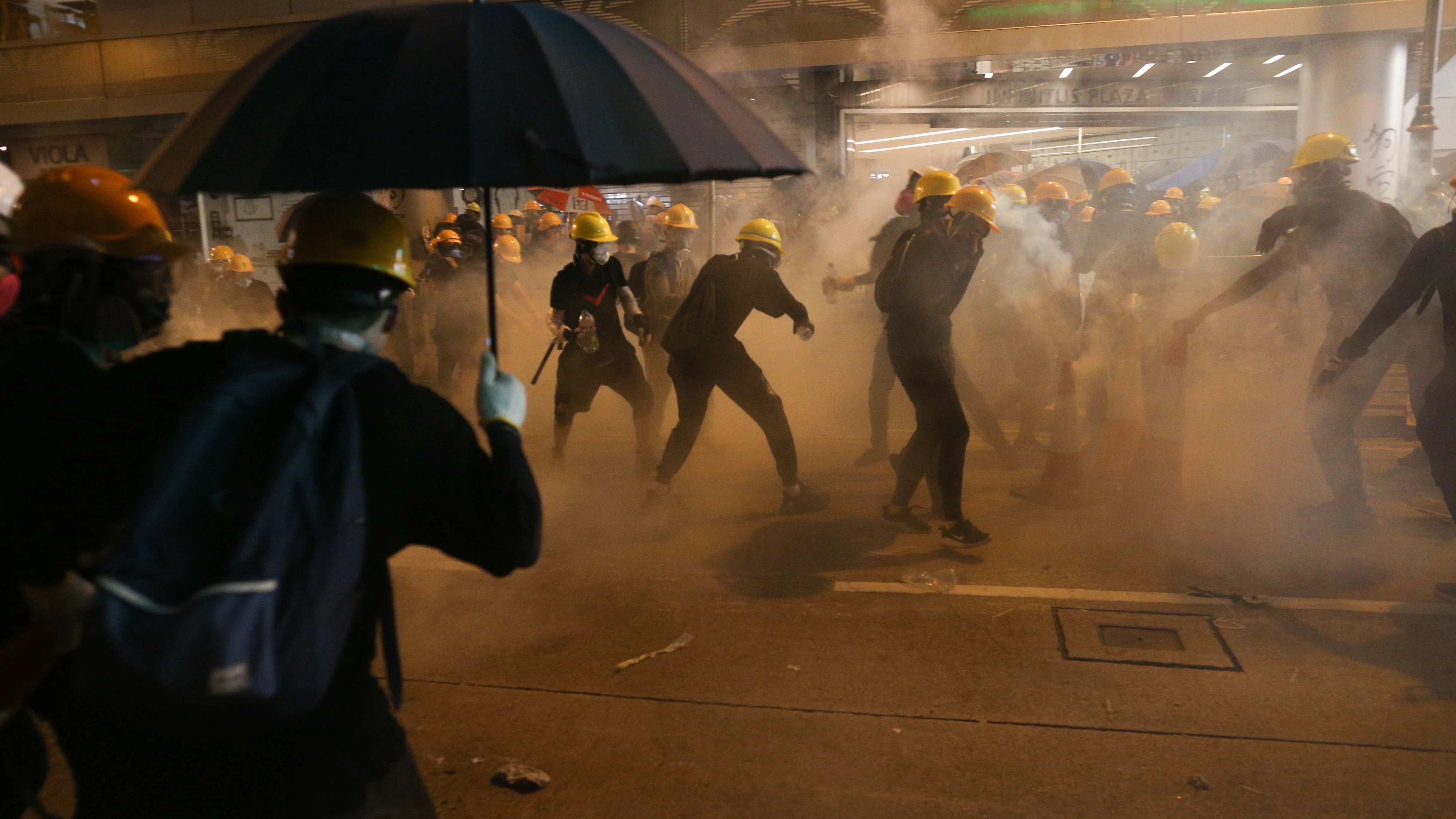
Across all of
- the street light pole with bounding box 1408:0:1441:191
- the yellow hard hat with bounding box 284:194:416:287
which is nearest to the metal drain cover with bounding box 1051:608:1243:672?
the yellow hard hat with bounding box 284:194:416:287

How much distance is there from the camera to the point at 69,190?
195 centimetres

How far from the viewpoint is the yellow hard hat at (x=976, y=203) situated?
18.3 ft

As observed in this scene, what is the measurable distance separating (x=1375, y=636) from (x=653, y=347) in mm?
5512

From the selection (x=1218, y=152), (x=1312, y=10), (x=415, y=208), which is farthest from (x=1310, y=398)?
(x=415, y=208)

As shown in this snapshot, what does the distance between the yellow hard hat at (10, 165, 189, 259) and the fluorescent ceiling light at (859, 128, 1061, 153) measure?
19.0 metres

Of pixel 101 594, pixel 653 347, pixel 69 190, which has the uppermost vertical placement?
pixel 69 190

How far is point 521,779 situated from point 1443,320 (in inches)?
177

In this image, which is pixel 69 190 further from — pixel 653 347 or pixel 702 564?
pixel 653 347

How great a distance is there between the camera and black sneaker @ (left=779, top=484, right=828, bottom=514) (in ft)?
19.7

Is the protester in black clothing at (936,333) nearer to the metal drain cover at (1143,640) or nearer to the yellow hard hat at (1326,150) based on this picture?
the metal drain cover at (1143,640)

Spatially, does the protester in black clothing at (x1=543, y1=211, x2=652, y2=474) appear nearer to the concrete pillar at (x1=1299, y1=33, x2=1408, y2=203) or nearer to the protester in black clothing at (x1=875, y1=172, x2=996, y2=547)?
the protester in black clothing at (x1=875, y1=172, x2=996, y2=547)

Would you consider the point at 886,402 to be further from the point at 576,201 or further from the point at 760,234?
the point at 576,201

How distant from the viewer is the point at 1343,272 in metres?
5.59

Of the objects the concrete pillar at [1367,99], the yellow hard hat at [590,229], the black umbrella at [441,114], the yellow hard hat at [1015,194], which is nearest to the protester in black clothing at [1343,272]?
the yellow hard hat at [1015,194]
